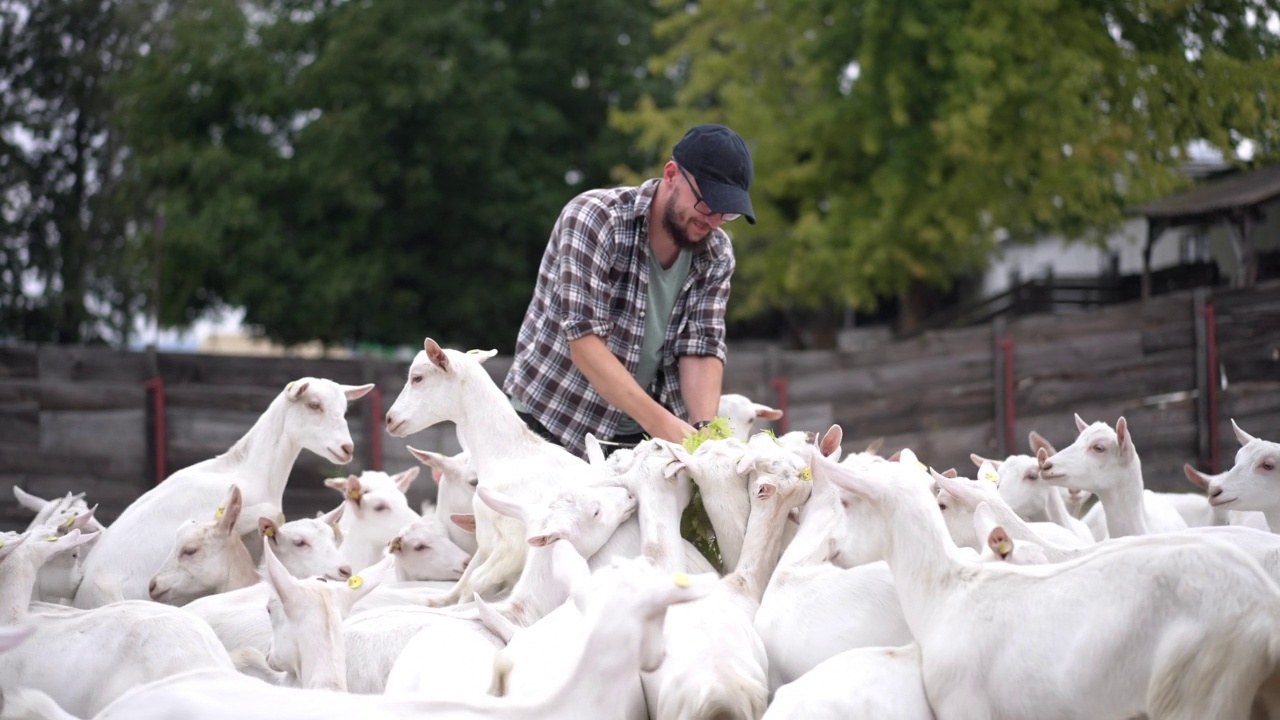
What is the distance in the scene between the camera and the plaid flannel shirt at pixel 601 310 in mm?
4551

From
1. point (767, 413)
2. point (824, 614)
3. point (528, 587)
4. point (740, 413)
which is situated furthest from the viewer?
point (740, 413)

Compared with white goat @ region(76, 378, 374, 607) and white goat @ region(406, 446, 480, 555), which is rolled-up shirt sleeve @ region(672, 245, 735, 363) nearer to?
white goat @ region(406, 446, 480, 555)

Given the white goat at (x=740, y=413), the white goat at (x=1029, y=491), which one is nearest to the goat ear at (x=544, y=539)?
the white goat at (x=1029, y=491)

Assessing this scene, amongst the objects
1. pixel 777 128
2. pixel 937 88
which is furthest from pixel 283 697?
pixel 777 128

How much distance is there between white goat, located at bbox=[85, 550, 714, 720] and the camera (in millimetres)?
2352

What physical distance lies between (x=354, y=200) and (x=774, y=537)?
19660mm

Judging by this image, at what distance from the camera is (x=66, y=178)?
2517 cm

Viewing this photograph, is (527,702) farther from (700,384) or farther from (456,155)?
(456,155)

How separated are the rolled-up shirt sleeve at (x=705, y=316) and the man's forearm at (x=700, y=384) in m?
0.03

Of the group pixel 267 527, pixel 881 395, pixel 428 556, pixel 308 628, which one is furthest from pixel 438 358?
pixel 881 395

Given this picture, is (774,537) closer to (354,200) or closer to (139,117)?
(354,200)

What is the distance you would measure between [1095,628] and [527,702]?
1.16m

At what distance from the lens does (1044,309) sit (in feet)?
68.3

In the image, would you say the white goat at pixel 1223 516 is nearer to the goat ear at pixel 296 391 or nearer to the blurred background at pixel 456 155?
the goat ear at pixel 296 391
